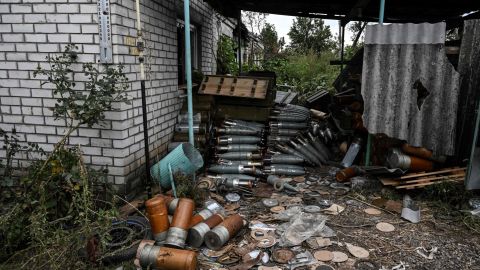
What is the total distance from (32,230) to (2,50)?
2.50 m

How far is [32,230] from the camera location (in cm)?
274

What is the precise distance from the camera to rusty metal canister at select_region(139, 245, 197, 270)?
2.69 metres

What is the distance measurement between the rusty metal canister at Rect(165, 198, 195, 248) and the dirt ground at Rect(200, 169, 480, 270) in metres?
0.29

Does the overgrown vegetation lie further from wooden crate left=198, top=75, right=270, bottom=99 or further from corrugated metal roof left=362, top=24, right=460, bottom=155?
corrugated metal roof left=362, top=24, right=460, bottom=155

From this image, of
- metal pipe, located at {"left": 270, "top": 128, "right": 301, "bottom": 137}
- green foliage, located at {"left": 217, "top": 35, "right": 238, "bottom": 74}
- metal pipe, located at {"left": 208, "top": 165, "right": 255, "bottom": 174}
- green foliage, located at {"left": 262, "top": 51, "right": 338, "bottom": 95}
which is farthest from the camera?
green foliage, located at {"left": 262, "top": 51, "right": 338, "bottom": 95}

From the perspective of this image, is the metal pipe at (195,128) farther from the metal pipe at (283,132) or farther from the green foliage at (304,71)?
the green foliage at (304,71)

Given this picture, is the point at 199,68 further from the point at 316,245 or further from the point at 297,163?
the point at 316,245

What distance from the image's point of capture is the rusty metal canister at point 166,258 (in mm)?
2691

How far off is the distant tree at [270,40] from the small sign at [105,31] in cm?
1829

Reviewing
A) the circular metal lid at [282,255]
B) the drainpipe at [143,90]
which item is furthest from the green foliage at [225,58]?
the circular metal lid at [282,255]

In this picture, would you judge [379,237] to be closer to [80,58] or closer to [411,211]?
[411,211]

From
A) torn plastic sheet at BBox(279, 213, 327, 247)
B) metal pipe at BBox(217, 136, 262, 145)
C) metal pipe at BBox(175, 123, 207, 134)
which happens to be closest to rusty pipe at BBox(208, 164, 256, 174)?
metal pipe at BBox(217, 136, 262, 145)

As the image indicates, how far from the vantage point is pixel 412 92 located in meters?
4.56

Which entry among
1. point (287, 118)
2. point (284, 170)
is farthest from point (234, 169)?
point (287, 118)
